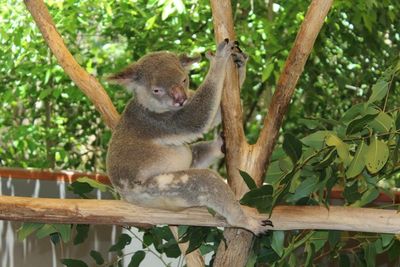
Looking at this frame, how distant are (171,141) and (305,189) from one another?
0.48m

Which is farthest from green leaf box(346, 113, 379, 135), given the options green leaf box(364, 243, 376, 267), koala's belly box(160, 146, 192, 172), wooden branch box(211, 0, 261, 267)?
koala's belly box(160, 146, 192, 172)

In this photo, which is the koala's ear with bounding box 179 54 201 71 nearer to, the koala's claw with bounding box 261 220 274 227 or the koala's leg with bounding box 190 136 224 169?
the koala's leg with bounding box 190 136 224 169

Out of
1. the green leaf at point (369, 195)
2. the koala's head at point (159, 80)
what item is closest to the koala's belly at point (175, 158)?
the koala's head at point (159, 80)

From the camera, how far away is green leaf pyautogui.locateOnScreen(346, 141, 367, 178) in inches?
66.1

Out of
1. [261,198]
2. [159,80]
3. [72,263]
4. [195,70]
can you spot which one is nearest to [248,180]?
[261,198]

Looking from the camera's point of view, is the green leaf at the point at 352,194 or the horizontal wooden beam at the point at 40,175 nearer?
the green leaf at the point at 352,194

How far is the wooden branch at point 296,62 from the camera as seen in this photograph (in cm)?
173

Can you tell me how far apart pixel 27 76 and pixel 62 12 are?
1.87ft

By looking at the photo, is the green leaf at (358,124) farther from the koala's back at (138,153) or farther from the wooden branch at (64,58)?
the wooden branch at (64,58)

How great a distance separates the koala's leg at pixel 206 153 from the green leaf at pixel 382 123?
0.60 metres

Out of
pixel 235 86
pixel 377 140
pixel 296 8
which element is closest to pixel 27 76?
pixel 296 8

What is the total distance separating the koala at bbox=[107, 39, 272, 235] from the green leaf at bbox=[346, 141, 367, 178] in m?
0.27

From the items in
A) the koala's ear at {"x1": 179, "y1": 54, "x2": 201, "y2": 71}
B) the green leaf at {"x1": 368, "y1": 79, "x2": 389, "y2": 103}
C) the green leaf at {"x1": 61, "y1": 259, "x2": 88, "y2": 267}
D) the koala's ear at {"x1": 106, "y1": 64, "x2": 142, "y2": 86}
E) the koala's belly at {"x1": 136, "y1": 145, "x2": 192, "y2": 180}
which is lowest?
the green leaf at {"x1": 61, "y1": 259, "x2": 88, "y2": 267}

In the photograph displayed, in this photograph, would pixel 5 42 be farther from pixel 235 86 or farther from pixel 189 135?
pixel 235 86
